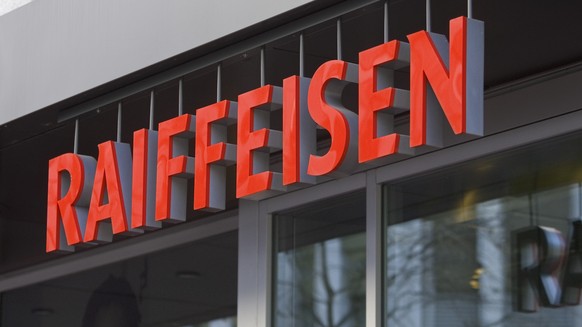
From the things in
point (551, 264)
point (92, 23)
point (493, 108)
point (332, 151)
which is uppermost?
point (92, 23)

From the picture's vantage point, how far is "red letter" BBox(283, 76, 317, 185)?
7578 mm

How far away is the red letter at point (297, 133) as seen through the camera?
24.9ft

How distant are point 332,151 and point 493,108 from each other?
5.02 ft

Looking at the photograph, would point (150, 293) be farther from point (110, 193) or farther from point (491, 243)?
point (491, 243)

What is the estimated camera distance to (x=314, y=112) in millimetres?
7512

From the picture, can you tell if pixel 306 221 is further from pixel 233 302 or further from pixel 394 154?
pixel 394 154

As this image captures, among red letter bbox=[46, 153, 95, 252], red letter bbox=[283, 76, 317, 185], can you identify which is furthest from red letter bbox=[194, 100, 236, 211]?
red letter bbox=[46, 153, 95, 252]

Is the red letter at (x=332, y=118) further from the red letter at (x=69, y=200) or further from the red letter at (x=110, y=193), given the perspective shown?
the red letter at (x=69, y=200)

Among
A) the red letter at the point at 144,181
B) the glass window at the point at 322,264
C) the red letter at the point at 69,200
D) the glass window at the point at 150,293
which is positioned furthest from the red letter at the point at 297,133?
the glass window at the point at 150,293

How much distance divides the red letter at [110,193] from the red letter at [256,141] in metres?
1.12

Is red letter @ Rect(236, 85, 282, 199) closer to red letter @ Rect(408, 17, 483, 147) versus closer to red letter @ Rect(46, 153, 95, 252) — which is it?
red letter @ Rect(408, 17, 483, 147)

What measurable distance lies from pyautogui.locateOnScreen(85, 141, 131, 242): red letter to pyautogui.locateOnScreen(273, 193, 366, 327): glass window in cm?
137

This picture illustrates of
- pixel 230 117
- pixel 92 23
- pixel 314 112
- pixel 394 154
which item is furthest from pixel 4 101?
pixel 394 154

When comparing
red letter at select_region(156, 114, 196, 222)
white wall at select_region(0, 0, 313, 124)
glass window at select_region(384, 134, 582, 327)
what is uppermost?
white wall at select_region(0, 0, 313, 124)
